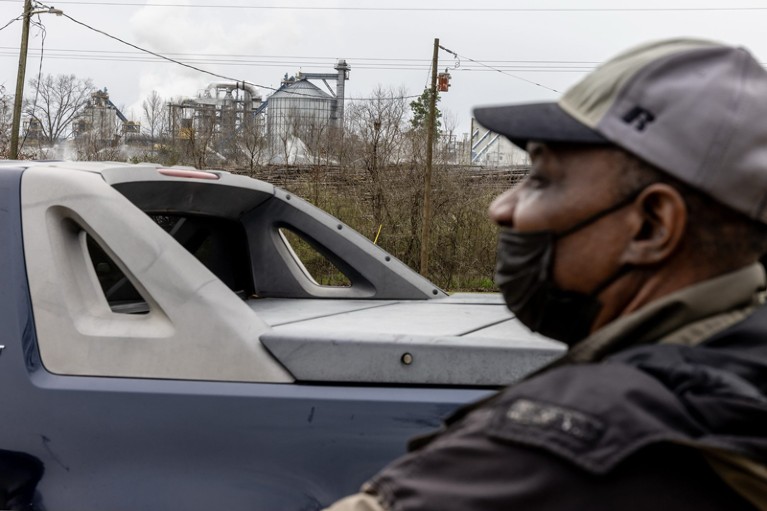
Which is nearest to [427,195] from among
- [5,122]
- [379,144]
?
[379,144]

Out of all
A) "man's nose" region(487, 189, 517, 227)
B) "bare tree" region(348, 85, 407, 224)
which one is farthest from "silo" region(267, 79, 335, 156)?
"man's nose" region(487, 189, 517, 227)

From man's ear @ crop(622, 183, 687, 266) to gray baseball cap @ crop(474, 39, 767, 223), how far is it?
1.7 inches

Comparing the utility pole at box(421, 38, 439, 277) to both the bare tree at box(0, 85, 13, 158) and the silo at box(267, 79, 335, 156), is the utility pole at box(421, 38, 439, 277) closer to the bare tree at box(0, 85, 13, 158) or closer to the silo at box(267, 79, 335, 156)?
the silo at box(267, 79, 335, 156)

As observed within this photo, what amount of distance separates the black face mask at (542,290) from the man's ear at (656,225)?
1.7 inches

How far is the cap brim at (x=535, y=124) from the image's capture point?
1.48 m

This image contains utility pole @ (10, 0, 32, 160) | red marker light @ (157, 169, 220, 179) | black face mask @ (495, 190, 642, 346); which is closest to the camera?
black face mask @ (495, 190, 642, 346)

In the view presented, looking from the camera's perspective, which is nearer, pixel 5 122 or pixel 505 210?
pixel 505 210

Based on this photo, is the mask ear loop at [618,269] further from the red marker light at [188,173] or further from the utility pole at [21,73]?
the utility pole at [21,73]

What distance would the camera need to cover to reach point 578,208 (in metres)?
1.53

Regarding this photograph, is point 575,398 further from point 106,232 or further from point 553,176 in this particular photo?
point 106,232

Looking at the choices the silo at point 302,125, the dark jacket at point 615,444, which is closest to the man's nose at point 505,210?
the dark jacket at point 615,444

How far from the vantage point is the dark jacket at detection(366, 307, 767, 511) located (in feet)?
3.75

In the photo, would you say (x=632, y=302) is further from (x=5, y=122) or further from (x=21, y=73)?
(x=5, y=122)

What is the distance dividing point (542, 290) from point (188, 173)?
2.41 metres
